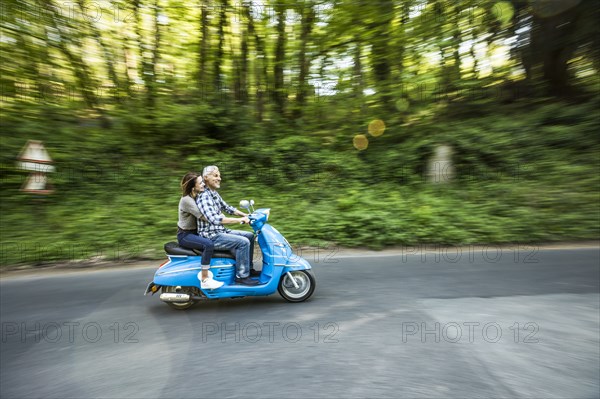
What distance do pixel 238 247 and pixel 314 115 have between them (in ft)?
33.0

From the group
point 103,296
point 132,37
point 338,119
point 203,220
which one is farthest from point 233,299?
point 132,37

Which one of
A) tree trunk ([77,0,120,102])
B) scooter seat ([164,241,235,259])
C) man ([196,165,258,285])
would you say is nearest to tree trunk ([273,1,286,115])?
tree trunk ([77,0,120,102])

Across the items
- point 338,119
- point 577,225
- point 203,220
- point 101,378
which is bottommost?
point 101,378

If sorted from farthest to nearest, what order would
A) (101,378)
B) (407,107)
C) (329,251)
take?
(407,107)
(329,251)
(101,378)

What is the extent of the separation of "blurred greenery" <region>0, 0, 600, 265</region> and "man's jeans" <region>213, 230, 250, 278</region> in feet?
10.7

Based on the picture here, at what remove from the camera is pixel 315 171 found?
11.9 meters

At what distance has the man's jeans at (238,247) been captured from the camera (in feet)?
15.1

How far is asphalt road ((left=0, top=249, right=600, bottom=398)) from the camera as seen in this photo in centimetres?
289

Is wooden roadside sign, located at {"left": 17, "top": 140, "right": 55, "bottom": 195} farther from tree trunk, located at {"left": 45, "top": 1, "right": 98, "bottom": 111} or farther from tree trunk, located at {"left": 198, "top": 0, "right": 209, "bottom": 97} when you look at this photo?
tree trunk, located at {"left": 198, "top": 0, "right": 209, "bottom": 97}

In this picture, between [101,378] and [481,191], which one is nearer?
[101,378]

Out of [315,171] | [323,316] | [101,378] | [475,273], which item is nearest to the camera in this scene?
[101,378]

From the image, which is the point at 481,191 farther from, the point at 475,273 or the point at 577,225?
the point at 475,273

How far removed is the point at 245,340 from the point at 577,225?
7.75 m

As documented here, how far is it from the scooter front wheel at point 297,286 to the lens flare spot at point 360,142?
888cm
